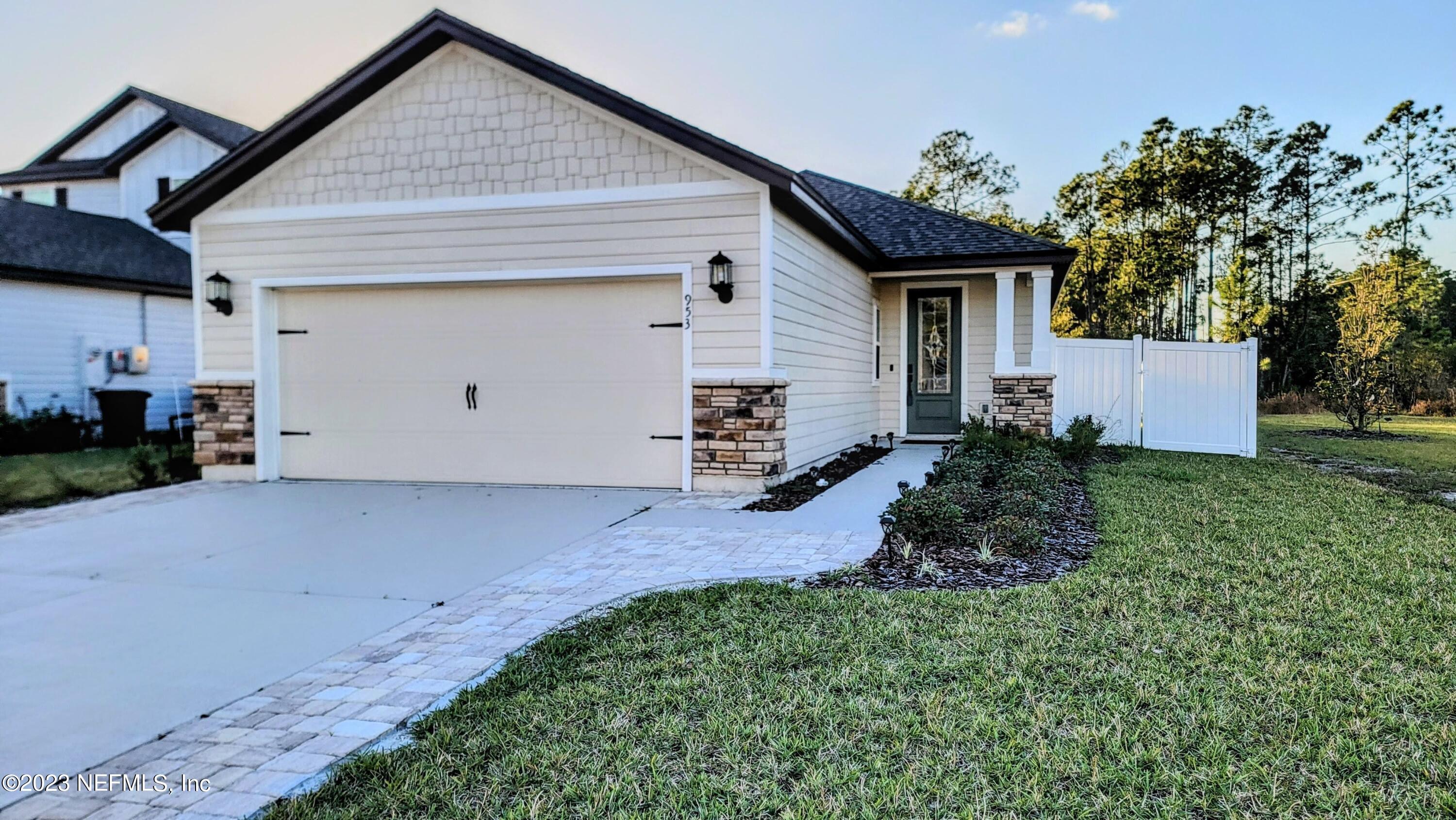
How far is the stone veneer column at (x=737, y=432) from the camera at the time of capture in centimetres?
773

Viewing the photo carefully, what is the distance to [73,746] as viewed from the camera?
9.23 feet

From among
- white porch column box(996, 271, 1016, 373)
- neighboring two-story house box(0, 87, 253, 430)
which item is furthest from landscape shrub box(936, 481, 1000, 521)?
neighboring two-story house box(0, 87, 253, 430)

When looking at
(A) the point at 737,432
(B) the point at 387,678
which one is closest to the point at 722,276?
(A) the point at 737,432

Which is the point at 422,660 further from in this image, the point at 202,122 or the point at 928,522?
the point at 202,122

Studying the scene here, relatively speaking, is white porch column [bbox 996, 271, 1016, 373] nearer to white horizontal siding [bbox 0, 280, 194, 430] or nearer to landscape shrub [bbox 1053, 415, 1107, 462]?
landscape shrub [bbox 1053, 415, 1107, 462]

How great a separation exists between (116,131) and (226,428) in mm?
13625

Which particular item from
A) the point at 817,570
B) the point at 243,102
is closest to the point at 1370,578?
the point at 817,570

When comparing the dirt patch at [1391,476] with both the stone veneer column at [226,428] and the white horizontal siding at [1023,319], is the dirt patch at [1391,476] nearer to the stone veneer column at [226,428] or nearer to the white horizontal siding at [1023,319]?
the white horizontal siding at [1023,319]

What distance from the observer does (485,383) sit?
8555mm

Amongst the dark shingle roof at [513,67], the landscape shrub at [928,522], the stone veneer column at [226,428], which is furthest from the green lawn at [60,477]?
the landscape shrub at [928,522]

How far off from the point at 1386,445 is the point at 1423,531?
8.25 meters

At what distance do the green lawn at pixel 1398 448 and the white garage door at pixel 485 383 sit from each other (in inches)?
293

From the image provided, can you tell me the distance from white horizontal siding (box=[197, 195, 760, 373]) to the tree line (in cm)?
2273

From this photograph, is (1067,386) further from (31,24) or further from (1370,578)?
(31,24)
